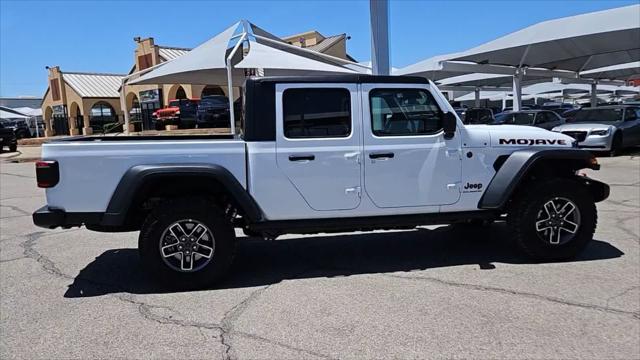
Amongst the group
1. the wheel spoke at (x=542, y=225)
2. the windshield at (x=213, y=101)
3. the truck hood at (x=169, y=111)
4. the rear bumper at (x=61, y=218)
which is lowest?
the wheel spoke at (x=542, y=225)

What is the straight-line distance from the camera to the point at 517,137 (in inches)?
203

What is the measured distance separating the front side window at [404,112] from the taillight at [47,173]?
9.67ft

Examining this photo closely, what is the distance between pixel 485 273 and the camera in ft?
16.1

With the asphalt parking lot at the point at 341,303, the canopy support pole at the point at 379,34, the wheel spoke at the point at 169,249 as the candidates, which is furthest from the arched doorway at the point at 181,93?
the wheel spoke at the point at 169,249

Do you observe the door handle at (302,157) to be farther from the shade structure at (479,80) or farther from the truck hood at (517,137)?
the shade structure at (479,80)

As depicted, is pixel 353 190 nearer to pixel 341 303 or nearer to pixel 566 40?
pixel 341 303

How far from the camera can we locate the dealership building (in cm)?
3881

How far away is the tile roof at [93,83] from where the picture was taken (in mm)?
48125

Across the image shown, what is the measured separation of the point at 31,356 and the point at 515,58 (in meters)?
26.1

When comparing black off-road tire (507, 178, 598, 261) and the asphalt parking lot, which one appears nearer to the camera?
the asphalt parking lot

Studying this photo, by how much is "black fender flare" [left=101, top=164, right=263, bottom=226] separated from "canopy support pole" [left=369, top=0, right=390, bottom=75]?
9588mm

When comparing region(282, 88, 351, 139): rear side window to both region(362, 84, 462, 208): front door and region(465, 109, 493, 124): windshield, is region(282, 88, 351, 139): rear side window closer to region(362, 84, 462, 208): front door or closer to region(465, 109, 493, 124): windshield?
region(362, 84, 462, 208): front door

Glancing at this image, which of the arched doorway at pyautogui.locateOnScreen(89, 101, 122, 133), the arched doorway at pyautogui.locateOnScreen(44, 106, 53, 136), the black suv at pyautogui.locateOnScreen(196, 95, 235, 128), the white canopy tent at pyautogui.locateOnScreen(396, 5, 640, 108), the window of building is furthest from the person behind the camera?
the arched doorway at pyautogui.locateOnScreen(44, 106, 53, 136)

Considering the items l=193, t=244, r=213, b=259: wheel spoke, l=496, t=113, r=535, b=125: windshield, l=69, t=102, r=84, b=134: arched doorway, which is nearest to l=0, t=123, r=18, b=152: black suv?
l=69, t=102, r=84, b=134: arched doorway
